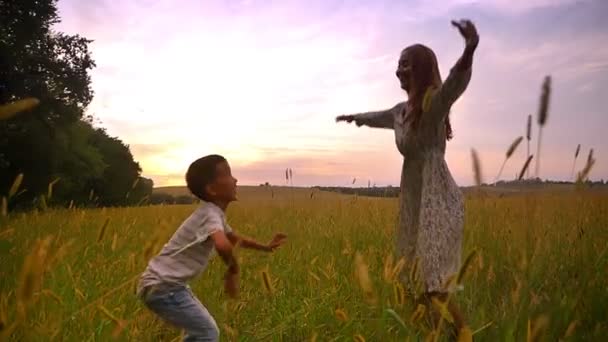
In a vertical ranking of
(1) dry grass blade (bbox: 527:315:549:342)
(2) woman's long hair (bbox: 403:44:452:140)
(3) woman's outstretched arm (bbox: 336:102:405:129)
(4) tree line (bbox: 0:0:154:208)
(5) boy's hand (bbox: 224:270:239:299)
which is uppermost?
(4) tree line (bbox: 0:0:154:208)

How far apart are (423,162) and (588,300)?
114cm

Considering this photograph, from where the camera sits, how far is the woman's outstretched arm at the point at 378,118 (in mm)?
3514

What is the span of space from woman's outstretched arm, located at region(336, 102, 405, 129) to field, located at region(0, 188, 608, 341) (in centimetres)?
95

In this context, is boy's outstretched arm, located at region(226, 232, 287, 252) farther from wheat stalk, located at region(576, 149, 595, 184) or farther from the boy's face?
wheat stalk, located at region(576, 149, 595, 184)

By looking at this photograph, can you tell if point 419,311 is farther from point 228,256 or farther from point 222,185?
point 222,185

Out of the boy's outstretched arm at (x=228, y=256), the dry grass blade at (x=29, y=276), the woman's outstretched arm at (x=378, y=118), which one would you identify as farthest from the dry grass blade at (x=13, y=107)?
the woman's outstretched arm at (x=378, y=118)

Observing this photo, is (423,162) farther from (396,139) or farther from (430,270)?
(430,270)

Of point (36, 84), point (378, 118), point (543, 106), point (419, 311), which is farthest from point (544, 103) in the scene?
point (36, 84)

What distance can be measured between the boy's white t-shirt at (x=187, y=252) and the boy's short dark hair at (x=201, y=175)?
69mm

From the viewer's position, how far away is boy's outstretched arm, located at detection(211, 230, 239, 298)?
2260mm

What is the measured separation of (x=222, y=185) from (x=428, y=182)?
Answer: 1.18 m

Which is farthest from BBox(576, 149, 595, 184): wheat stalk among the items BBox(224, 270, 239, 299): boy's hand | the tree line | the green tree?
the green tree

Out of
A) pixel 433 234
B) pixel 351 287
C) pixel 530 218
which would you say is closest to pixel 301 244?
pixel 351 287

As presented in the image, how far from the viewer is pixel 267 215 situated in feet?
28.7
